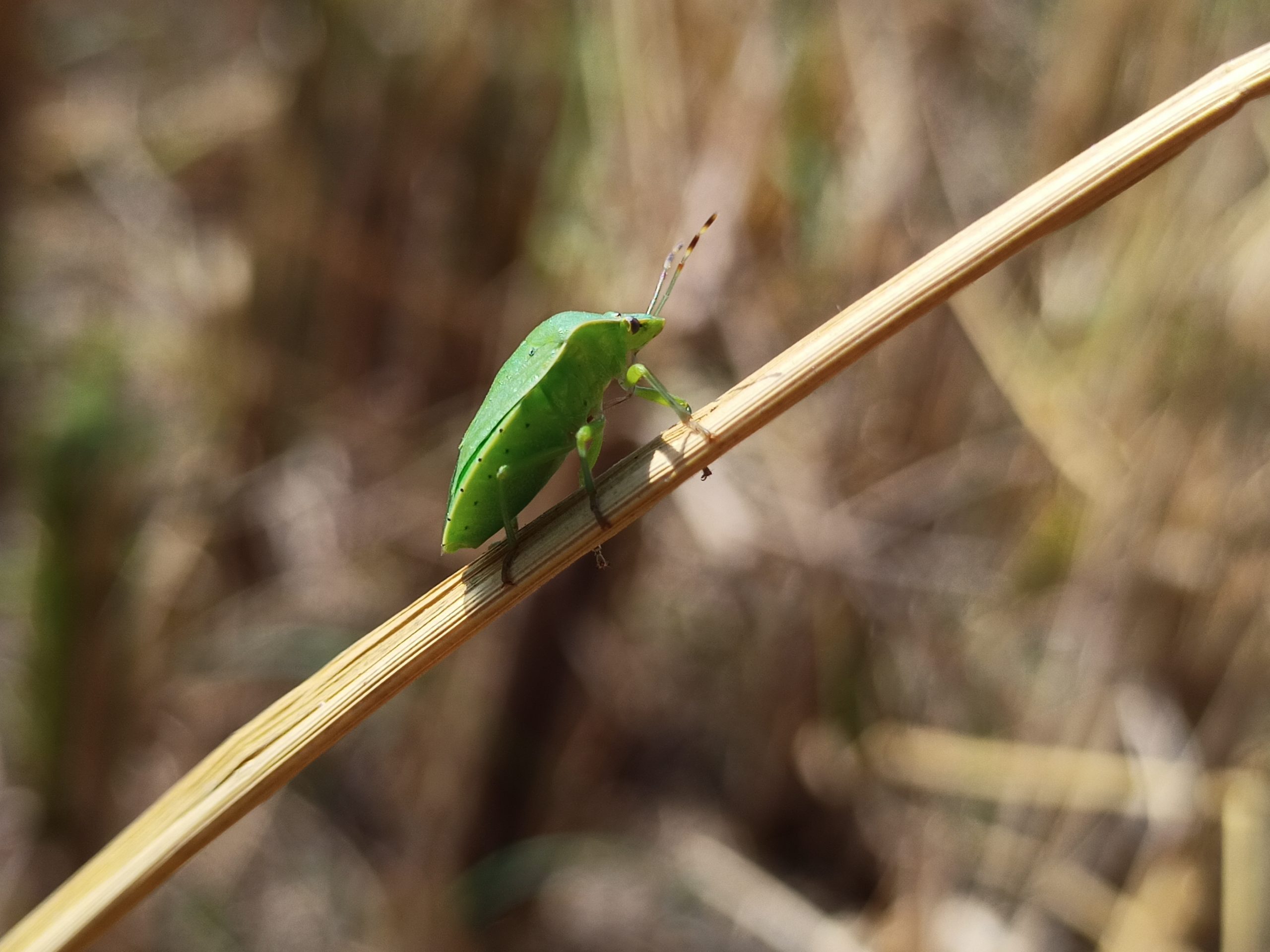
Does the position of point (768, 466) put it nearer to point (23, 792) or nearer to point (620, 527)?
point (620, 527)

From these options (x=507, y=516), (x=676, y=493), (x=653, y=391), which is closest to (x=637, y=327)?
(x=653, y=391)

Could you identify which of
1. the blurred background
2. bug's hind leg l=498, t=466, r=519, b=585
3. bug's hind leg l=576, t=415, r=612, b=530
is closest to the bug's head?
bug's hind leg l=576, t=415, r=612, b=530

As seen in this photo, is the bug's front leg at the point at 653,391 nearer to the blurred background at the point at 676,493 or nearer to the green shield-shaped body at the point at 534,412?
the green shield-shaped body at the point at 534,412

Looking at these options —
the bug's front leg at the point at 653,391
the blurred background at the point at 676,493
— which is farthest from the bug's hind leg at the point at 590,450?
the blurred background at the point at 676,493

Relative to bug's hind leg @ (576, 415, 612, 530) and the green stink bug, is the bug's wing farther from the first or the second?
bug's hind leg @ (576, 415, 612, 530)

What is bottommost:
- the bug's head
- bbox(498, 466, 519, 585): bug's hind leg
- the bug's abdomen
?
bbox(498, 466, 519, 585): bug's hind leg

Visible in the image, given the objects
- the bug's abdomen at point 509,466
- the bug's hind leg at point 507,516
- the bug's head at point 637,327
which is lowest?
the bug's hind leg at point 507,516

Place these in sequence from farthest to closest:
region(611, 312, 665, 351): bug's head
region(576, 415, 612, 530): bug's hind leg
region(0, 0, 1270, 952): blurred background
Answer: region(0, 0, 1270, 952): blurred background, region(611, 312, 665, 351): bug's head, region(576, 415, 612, 530): bug's hind leg
